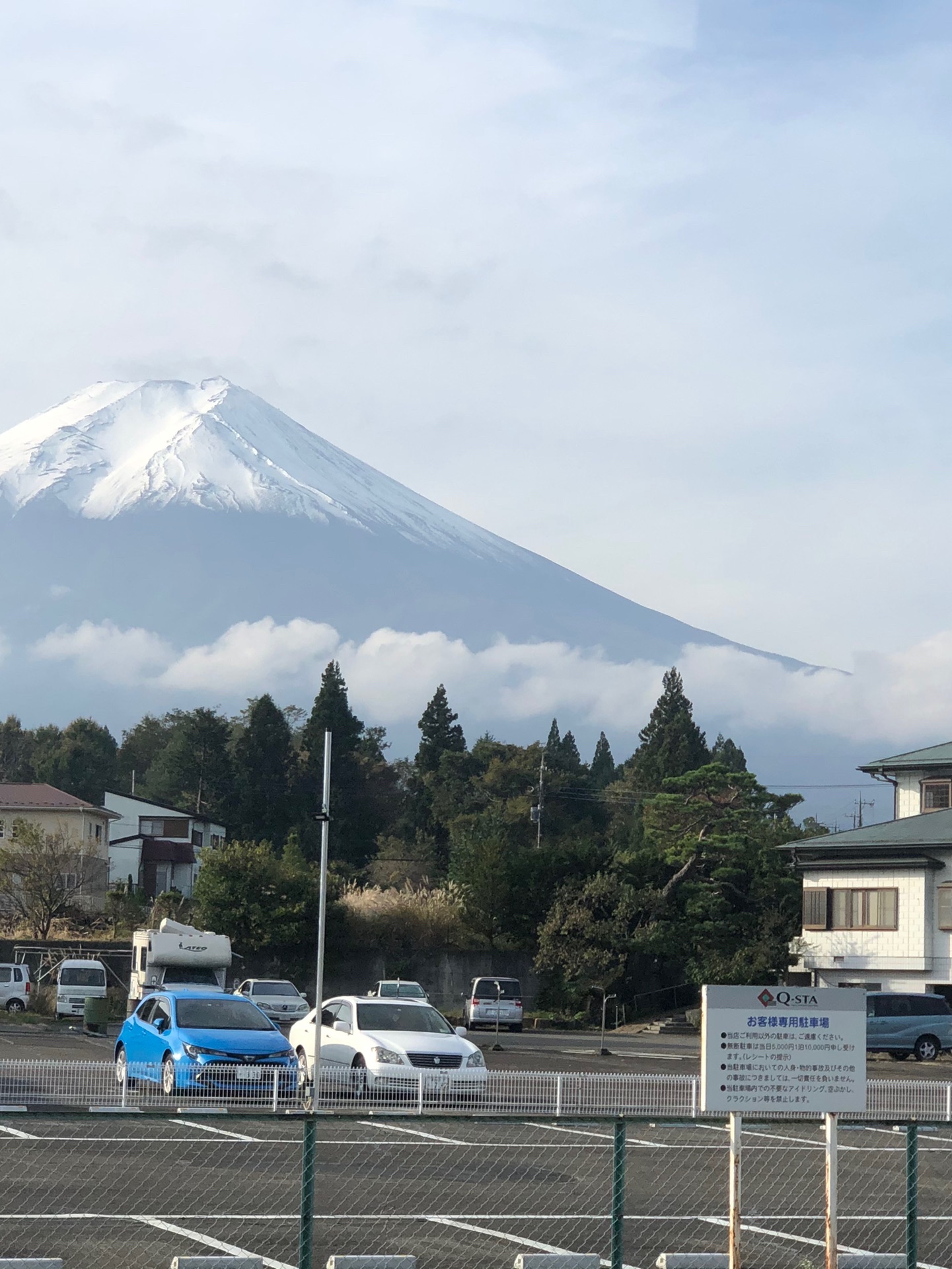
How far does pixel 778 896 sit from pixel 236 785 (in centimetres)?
4842

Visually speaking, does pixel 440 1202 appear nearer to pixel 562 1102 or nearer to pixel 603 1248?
pixel 603 1248

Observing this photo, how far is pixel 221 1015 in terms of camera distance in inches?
851

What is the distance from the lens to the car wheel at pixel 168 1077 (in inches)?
801

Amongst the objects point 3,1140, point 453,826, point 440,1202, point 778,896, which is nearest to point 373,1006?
point 3,1140

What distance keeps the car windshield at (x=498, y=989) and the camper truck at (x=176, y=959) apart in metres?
10.8

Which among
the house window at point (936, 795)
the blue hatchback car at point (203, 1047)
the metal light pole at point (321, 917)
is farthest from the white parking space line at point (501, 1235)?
the house window at point (936, 795)

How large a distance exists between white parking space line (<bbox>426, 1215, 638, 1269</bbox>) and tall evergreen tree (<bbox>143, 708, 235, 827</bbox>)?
8199 centimetres

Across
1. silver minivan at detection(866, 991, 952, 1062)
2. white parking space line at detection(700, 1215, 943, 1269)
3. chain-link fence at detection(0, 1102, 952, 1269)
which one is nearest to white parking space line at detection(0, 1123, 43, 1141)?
chain-link fence at detection(0, 1102, 952, 1269)

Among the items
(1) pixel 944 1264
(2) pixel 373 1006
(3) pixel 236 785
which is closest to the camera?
(1) pixel 944 1264

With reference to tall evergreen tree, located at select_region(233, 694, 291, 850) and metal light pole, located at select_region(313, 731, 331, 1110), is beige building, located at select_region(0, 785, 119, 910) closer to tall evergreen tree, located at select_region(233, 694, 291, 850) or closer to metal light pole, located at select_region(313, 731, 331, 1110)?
tall evergreen tree, located at select_region(233, 694, 291, 850)

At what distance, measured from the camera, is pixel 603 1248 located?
1148 centimetres

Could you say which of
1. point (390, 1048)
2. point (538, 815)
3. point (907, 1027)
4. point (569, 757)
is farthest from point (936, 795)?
point (569, 757)

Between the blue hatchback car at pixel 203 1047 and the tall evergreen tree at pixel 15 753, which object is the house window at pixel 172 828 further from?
the blue hatchback car at pixel 203 1047

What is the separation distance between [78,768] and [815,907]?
71120mm
